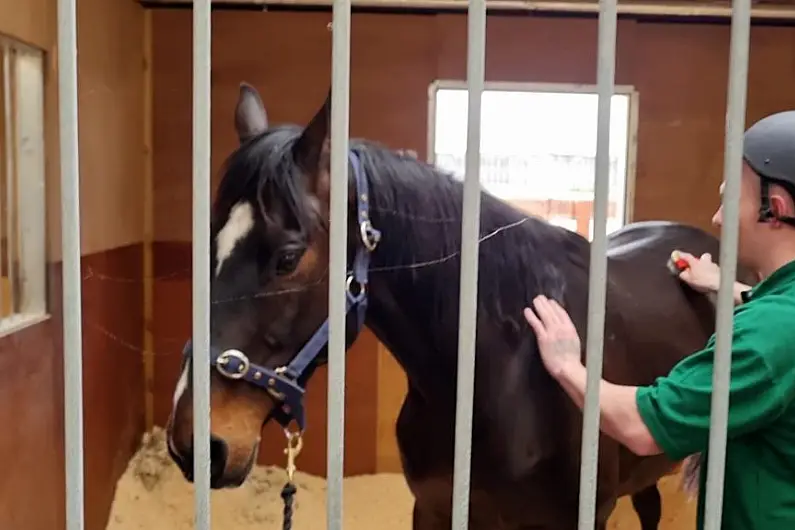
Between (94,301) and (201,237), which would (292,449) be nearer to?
(201,237)

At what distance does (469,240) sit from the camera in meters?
0.72

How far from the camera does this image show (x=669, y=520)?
2102 mm

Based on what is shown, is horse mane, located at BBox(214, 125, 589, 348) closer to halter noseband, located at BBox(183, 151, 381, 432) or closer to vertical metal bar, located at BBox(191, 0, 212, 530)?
halter noseband, located at BBox(183, 151, 381, 432)

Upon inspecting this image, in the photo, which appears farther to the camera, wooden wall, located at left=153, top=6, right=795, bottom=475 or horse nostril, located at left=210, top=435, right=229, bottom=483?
wooden wall, located at left=153, top=6, right=795, bottom=475

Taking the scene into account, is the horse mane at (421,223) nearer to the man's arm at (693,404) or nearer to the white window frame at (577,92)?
the man's arm at (693,404)

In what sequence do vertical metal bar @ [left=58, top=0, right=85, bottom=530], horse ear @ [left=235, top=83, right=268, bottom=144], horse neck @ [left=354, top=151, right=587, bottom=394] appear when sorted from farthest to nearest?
horse ear @ [left=235, top=83, right=268, bottom=144] → horse neck @ [left=354, top=151, right=587, bottom=394] → vertical metal bar @ [left=58, top=0, right=85, bottom=530]

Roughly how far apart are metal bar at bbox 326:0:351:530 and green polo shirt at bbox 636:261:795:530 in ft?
0.99

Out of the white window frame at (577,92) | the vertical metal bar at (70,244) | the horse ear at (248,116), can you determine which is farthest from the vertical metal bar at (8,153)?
the white window frame at (577,92)

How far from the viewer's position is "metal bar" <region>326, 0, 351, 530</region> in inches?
27.9

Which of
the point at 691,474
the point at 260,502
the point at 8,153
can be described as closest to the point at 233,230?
the point at 8,153

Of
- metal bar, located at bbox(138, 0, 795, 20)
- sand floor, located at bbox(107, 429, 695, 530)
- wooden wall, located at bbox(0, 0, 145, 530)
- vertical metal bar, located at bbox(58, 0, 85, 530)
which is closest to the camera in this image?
vertical metal bar, located at bbox(58, 0, 85, 530)

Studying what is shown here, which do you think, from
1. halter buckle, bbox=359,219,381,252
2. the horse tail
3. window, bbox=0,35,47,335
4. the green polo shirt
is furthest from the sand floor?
the green polo shirt

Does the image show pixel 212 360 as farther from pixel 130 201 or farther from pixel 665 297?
pixel 130 201

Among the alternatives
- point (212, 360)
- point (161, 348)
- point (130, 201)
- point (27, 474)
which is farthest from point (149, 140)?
point (212, 360)
